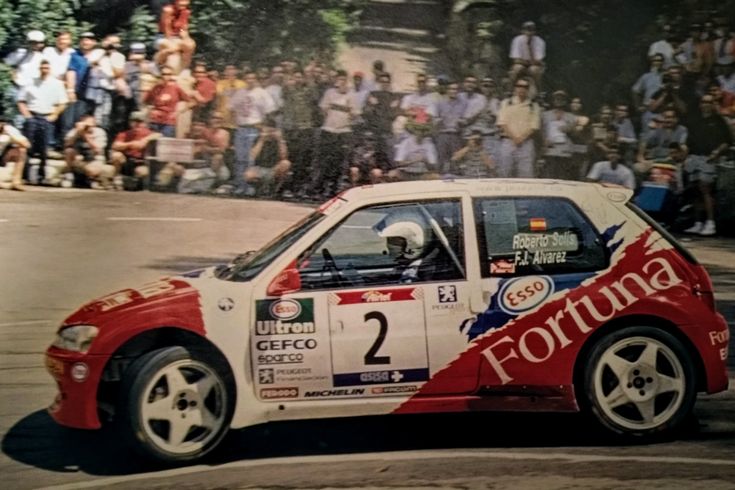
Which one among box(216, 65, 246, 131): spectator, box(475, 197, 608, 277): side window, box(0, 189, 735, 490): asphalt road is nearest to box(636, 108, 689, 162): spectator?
box(216, 65, 246, 131): spectator

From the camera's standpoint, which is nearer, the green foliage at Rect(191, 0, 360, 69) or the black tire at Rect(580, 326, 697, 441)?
the black tire at Rect(580, 326, 697, 441)

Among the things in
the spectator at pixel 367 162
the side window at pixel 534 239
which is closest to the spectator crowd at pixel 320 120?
the spectator at pixel 367 162

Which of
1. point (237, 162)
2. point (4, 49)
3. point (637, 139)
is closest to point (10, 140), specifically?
point (4, 49)

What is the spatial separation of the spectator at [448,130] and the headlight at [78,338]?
9.78 metres

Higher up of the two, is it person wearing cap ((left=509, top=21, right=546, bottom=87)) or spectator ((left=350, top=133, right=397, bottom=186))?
person wearing cap ((left=509, top=21, right=546, bottom=87))

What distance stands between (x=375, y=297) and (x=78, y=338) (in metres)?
1.61

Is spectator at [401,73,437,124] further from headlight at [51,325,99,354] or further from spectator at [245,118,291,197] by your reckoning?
headlight at [51,325,99,354]

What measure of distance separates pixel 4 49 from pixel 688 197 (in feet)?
30.9

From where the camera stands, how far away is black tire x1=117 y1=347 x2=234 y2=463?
6742 mm

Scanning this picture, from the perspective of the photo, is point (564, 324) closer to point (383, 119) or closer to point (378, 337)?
point (378, 337)

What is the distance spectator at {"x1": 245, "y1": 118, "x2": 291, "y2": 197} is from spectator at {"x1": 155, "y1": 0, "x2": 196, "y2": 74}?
5.31ft

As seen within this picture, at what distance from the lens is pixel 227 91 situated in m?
17.4

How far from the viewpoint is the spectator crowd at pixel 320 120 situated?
16.3 m

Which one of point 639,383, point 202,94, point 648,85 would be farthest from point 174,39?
point 639,383
